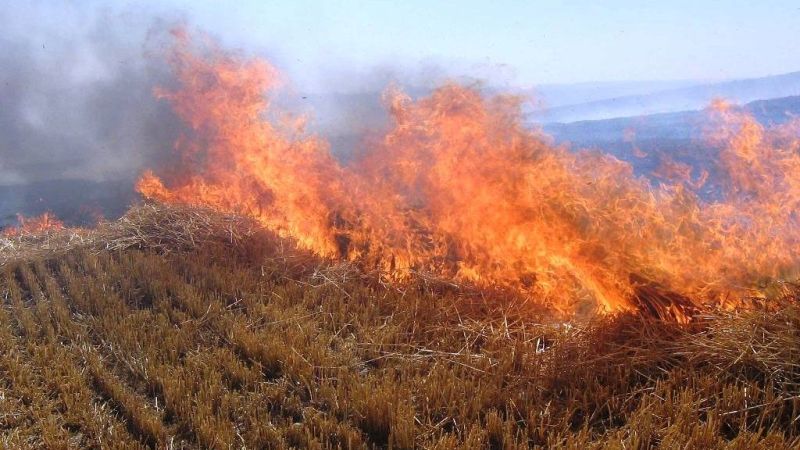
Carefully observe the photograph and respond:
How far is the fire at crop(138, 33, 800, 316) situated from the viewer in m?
4.88

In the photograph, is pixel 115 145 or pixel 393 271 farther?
pixel 115 145

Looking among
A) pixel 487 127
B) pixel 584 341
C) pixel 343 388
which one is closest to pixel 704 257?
pixel 584 341

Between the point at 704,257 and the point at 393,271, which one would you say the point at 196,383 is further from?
the point at 704,257

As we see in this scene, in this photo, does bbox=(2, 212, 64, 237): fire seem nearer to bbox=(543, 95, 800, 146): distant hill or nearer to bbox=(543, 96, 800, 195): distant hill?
bbox=(543, 96, 800, 195): distant hill

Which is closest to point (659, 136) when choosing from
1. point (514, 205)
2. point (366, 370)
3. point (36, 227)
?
point (514, 205)

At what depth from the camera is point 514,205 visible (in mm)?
6027

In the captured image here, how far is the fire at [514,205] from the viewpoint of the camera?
4.88 m

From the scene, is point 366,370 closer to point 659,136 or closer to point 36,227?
point 36,227

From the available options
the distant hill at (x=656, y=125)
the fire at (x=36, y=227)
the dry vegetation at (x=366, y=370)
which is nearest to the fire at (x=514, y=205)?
the dry vegetation at (x=366, y=370)

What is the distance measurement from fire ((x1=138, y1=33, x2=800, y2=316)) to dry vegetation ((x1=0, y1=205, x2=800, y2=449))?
751 millimetres

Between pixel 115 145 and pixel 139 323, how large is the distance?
19561 millimetres

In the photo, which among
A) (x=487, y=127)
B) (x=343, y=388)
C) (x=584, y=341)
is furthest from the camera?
(x=487, y=127)

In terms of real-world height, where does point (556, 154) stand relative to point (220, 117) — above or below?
below

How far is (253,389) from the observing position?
3.61 metres
